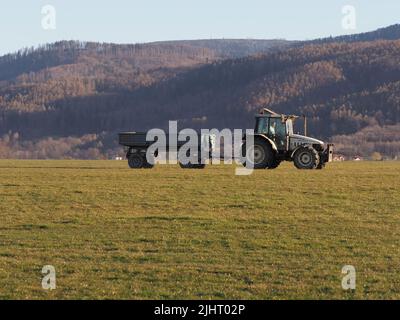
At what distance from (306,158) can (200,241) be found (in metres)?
20.3

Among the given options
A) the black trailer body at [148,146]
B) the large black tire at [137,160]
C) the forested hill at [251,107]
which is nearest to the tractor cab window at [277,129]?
the black trailer body at [148,146]

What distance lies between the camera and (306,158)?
115 feet

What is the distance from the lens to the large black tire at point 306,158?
1368 inches

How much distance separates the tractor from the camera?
34.2 metres

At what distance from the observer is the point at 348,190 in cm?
2523

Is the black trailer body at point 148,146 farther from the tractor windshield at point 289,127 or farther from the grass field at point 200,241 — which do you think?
the grass field at point 200,241

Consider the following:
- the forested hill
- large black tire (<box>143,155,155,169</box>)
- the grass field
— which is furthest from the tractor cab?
the forested hill

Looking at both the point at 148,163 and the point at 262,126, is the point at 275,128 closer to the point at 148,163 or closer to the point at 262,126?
the point at 262,126

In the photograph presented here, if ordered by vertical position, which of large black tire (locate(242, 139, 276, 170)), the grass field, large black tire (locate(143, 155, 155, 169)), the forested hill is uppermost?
the forested hill

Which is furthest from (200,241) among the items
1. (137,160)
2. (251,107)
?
(251,107)

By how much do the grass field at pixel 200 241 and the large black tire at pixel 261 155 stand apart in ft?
25.9

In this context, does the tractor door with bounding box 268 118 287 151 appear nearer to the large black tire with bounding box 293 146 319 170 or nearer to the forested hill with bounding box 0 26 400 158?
the large black tire with bounding box 293 146 319 170

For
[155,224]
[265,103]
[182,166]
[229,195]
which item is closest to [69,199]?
[229,195]

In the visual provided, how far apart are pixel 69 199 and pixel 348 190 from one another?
811 centimetres
